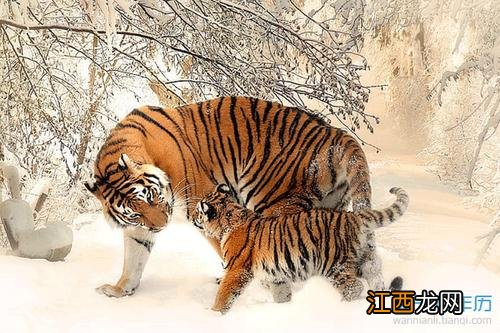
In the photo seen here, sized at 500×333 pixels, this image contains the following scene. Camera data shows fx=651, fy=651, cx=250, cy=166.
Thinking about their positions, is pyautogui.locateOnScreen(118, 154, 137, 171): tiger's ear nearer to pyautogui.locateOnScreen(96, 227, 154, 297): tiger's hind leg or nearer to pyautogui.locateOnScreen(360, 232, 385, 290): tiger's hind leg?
pyautogui.locateOnScreen(96, 227, 154, 297): tiger's hind leg

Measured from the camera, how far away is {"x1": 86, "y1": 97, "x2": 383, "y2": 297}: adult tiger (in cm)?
194

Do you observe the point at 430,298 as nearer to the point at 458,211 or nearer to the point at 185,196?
the point at 185,196

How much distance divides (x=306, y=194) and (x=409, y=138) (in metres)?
1.71

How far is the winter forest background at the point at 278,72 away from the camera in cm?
286

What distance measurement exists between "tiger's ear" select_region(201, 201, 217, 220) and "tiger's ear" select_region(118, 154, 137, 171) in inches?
9.7

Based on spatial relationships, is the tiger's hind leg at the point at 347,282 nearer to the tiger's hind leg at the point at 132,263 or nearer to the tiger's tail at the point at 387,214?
the tiger's tail at the point at 387,214

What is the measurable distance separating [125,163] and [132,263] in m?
0.42

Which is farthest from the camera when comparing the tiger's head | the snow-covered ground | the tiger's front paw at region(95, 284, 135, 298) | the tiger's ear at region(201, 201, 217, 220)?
the tiger's front paw at region(95, 284, 135, 298)

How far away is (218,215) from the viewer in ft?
6.63

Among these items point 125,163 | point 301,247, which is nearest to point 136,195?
point 125,163

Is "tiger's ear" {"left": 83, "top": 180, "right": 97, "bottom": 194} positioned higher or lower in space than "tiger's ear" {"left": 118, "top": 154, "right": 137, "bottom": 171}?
lower

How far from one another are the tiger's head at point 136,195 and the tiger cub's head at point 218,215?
4.5 inches

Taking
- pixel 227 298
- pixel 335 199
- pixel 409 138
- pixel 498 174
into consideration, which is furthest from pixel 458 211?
pixel 227 298

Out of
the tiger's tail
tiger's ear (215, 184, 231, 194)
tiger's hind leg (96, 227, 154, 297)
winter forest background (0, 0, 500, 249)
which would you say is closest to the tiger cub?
the tiger's tail
